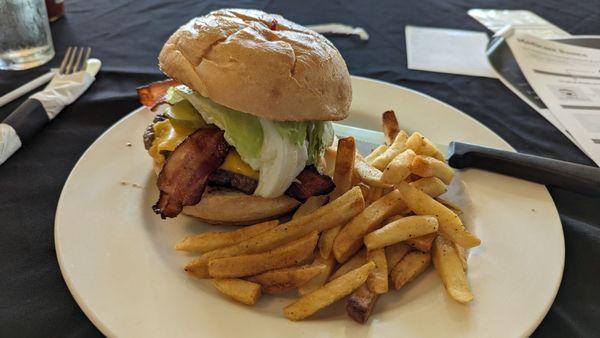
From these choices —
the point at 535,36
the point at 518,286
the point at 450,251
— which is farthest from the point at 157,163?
the point at 535,36

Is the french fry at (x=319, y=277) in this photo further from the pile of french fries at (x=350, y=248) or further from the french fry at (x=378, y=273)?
the french fry at (x=378, y=273)

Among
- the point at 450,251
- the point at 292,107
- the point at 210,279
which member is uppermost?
the point at 292,107

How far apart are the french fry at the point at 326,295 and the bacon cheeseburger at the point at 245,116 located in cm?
47

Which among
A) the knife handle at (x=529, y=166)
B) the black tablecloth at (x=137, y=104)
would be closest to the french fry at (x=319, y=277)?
the black tablecloth at (x=137, y=104)

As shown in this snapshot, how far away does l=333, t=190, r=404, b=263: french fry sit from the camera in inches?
70.3

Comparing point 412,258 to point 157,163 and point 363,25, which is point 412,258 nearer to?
point 157,163

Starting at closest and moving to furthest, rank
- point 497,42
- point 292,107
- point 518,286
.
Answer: point 518,286 < point 292,107 < point 497,42

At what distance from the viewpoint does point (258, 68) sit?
183 centimetres

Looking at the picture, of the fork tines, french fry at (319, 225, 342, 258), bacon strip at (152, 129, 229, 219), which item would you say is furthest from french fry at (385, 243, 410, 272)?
the fork tines

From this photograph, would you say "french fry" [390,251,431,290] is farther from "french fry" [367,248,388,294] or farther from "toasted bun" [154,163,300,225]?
"toasted bun" [154,163,300,225]

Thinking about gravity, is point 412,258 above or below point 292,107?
below

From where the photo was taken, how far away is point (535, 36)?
12.2 ft

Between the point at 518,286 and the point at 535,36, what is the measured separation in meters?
2.68

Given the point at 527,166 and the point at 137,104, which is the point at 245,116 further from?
the point at 527,166
